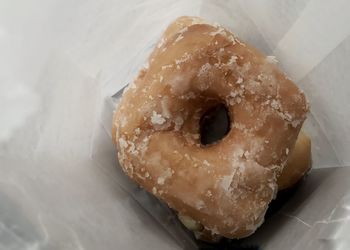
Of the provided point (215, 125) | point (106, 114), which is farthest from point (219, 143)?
point (106, 114)

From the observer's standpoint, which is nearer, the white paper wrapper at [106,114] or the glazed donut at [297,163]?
the white paper wrapper at [106,114]

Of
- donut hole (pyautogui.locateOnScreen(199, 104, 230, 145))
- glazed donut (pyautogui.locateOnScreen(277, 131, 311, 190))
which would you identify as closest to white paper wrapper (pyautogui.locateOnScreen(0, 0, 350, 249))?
glazed donut (pyautogui.locateOnScreen(277, 131, 311, 190))

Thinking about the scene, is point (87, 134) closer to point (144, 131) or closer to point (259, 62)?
point (144, 131)

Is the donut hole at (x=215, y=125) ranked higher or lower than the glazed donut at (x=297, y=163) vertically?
lower

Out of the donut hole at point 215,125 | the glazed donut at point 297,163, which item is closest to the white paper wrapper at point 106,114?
the glazed donut at point 297,163

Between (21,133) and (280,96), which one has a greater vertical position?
(280,96)

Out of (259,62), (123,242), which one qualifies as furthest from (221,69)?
(123,242)

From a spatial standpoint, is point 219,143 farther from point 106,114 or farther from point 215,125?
point 106,114

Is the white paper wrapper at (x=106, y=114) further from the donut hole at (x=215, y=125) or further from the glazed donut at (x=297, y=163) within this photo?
the donut hole at (x=215, y=125)
